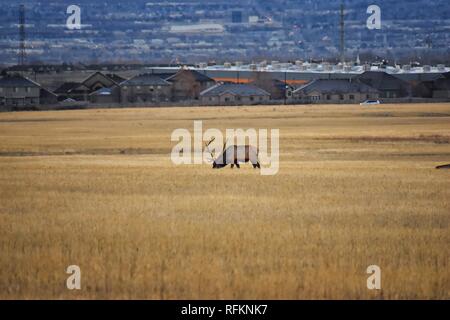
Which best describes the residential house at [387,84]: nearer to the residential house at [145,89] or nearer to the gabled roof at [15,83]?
the residential house at [145,89]

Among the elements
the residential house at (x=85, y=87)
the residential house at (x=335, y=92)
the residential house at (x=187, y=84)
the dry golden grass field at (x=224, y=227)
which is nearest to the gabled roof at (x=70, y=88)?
the residential house at (x=85, y=87)

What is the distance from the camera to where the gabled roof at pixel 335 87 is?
99938 millimetres

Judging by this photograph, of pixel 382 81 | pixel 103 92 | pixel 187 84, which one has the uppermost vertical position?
pixel 382 81

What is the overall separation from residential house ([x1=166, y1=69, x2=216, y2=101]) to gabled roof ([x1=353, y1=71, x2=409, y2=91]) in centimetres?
1463

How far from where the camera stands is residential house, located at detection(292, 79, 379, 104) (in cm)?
9860

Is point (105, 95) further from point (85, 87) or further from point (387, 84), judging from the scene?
point (387, 84)

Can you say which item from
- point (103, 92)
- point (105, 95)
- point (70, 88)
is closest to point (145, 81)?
point (103, 92)

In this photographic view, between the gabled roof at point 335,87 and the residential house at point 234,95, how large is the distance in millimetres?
3768

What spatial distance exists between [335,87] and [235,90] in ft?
30.2

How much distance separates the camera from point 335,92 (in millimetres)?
99938

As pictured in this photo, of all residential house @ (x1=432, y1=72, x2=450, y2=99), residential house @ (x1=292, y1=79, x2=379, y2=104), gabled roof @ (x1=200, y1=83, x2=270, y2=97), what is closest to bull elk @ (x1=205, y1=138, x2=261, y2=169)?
gabled roof @ (x1=200, y1=83, x2=270, y2=97)

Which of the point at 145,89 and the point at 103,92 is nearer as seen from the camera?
the point at 103,92

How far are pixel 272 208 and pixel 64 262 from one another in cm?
616
